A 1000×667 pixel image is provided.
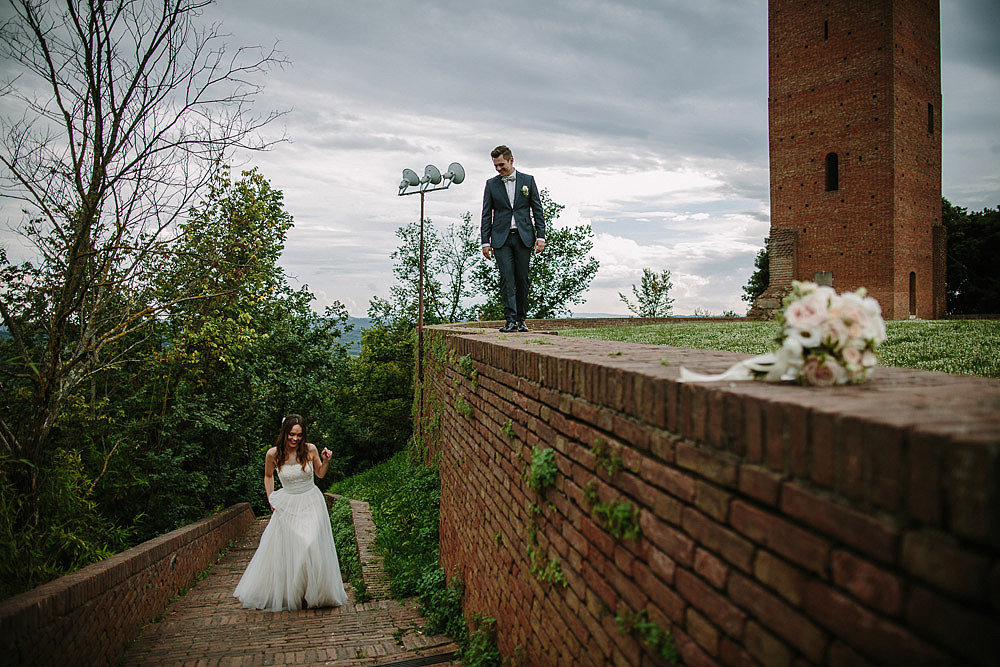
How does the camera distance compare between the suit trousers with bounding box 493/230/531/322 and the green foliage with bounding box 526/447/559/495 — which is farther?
the suit trousers with bounding box 493/230/531/322

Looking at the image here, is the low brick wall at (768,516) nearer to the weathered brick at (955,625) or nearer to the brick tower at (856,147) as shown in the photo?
the weathered brick at (955,625)

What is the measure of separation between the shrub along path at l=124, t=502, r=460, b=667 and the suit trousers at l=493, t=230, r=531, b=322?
354 centimetres

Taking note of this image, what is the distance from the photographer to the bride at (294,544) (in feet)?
24.1

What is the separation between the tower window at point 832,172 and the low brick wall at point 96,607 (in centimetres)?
2353

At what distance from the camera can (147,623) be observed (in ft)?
23.3

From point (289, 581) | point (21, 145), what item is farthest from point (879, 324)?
point (21, 145)

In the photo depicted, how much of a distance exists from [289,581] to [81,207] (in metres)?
4.75

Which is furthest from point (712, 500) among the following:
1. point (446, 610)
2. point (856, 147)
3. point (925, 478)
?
point (856, 147)

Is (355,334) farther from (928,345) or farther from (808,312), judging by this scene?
(808,312)

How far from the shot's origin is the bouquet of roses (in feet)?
6.19

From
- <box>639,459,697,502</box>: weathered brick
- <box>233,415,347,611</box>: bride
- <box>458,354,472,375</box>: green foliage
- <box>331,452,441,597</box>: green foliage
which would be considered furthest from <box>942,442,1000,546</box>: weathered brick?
<box>233,415,347,611</box>: bride

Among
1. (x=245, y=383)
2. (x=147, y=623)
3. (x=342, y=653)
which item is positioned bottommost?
(x=147, y=623)

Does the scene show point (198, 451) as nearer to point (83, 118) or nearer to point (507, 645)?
point (83, 118)

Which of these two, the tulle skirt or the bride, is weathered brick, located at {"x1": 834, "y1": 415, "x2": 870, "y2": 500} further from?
the tulle skirt
